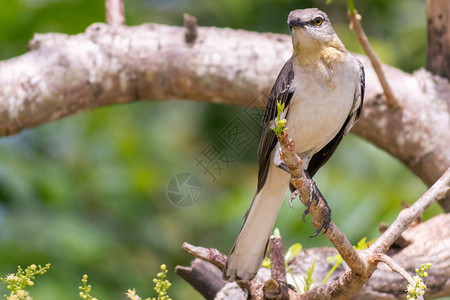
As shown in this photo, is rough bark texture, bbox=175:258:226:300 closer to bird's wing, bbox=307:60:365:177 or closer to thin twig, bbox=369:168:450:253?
bird's wing, bbox=307:60:365:177

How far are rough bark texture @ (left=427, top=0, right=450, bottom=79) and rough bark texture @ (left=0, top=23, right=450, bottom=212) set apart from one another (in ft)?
0.44

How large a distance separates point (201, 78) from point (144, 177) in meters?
1.73

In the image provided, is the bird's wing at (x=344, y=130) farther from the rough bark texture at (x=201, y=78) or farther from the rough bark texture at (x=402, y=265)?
the rough bark texture at (x=201, y=78)

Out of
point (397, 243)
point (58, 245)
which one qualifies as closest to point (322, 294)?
point (397, 243)

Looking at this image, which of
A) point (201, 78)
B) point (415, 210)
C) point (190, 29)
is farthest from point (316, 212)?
point (190, 29)

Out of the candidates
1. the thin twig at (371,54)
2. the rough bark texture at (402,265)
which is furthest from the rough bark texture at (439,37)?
the rough bark texture at (402,265)

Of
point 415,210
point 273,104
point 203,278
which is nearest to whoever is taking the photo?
point 415,210

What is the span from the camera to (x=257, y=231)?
3.61 metres

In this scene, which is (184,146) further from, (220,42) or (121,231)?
(220,42)

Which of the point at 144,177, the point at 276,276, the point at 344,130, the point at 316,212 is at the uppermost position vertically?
the point at 144,177

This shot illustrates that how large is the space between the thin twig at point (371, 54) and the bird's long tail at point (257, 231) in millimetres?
973

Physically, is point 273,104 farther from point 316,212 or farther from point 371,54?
point 371,54

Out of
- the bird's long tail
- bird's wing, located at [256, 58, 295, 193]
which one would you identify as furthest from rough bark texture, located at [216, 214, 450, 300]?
bird's wing, located at [256, 58, 295, 193]

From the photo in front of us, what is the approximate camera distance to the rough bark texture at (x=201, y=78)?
176 inches
